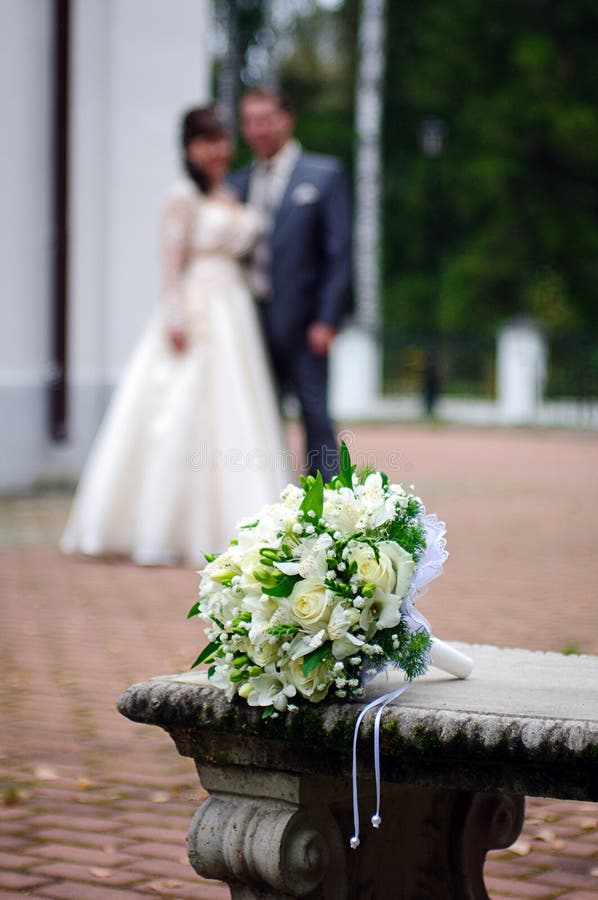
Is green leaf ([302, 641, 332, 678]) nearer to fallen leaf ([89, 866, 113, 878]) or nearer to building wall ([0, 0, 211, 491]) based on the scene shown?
fallen leaf ([89, 866, 113, 878])

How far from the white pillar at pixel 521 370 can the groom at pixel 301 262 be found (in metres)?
22.2

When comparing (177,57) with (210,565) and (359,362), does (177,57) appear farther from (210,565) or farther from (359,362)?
(359,362)

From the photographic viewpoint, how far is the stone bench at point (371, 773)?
212 cm

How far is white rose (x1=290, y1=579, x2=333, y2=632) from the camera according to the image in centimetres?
221

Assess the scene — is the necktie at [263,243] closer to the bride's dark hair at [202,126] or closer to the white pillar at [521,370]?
the bride's dark hair at [202,126]

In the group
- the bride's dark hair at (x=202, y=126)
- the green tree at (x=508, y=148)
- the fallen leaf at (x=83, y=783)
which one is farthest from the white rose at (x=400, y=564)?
the green tree at (x=508, y=148)

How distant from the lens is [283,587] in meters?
2.25

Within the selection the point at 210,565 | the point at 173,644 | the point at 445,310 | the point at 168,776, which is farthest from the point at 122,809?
the point at 445,310

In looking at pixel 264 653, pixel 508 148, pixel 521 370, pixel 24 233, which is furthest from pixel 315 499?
pixel 508 148

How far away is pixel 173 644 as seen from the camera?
5.49 m

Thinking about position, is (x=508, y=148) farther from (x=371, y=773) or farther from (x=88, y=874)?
(x=371, y=773)

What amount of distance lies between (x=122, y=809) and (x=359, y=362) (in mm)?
28943

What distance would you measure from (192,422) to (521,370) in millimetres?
23306

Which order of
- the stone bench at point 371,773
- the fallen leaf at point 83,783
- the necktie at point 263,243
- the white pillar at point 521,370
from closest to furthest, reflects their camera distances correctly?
1. the stone bench at point 371,773
2. the fallen leaf at point 83,783
3. the necktie at point 263,243
4. the white pillar at point 521,370
